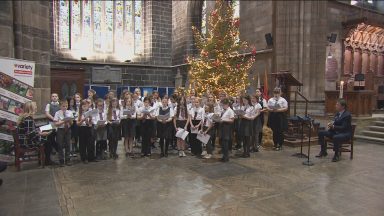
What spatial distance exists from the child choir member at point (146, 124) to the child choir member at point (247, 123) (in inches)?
93.3

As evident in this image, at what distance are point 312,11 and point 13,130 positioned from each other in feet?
39.7

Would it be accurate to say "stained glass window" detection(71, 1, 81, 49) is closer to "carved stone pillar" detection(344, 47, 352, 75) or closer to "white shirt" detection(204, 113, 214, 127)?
"white shirt" detection(204, 113, 214, 127)

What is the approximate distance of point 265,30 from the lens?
14203 millimetres

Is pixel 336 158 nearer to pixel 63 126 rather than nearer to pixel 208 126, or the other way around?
pixel 208 126

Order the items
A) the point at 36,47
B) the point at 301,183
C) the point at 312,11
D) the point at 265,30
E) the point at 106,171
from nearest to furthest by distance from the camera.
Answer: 1. the point at 301,183
2. the point at 106,171
3. the point at 36,47
4. the point at 312,11
5. the point at 265,30

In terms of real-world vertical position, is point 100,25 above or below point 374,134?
above

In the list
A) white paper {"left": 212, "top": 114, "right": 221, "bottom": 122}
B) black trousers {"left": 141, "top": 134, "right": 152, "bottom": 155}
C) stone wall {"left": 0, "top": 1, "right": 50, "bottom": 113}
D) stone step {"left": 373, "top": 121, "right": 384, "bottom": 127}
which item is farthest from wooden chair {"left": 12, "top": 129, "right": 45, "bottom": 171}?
stone step {"left": 373, "top": 121, "right": 384, "bottom": 127}

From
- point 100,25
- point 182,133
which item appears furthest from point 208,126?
point 100,25

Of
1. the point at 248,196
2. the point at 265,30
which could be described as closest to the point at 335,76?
the point at 265,30

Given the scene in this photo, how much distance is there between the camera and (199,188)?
5.36m

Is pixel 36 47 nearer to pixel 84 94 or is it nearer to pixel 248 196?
pixel 248 196

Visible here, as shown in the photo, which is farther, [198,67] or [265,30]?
[265,30]

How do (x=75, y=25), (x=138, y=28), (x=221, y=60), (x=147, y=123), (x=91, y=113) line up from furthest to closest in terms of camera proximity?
1. (x=138, y=28)
2. (x=75, y=25)
3. (x=221, y=60)
4. (x=147, y=123)
5. (x=91, y=113)

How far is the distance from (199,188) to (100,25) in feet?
55.2
